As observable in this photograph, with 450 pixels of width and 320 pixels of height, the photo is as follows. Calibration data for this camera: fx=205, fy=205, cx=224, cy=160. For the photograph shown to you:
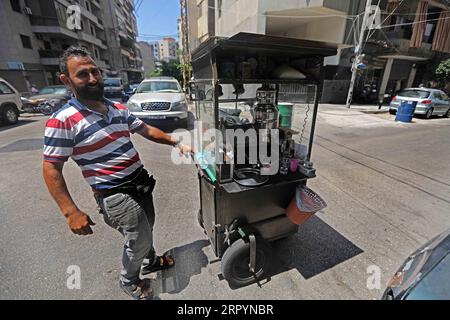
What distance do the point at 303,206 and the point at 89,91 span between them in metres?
2.02

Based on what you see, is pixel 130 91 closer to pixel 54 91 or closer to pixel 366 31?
pixel 54 91

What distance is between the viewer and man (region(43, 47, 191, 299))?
1.35m

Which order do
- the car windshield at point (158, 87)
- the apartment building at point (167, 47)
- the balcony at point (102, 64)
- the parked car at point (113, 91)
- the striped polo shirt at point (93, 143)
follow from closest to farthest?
1. the striped polo shirt at point (93, 143)
2. the car windshield at point (158, 87)
3. the parked car at point (113, 91)
4. the balcony at point (102, 64)
5. the apartment building at point (167, 47)

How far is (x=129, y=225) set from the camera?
1611 mm

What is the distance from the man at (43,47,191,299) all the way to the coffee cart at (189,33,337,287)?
0.68 metres

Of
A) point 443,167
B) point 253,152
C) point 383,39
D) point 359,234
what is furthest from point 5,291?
point 383,39

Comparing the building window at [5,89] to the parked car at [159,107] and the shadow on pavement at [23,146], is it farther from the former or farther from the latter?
the parked car at [159,107]

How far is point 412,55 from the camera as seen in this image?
600 inches

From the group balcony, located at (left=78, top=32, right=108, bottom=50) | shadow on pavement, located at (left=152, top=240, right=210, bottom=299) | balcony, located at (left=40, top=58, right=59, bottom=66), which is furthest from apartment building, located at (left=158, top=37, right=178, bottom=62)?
shadow on pavement, located at (left=152, top=240, right=210, bottom=299)

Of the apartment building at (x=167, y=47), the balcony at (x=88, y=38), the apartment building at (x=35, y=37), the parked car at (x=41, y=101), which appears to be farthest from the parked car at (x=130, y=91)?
the apartment building at (x=167, y=47)

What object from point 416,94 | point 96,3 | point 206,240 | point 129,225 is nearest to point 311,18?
point 416,94

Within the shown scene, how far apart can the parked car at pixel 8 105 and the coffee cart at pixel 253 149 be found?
10.7m

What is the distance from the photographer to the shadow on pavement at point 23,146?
5.66 m
